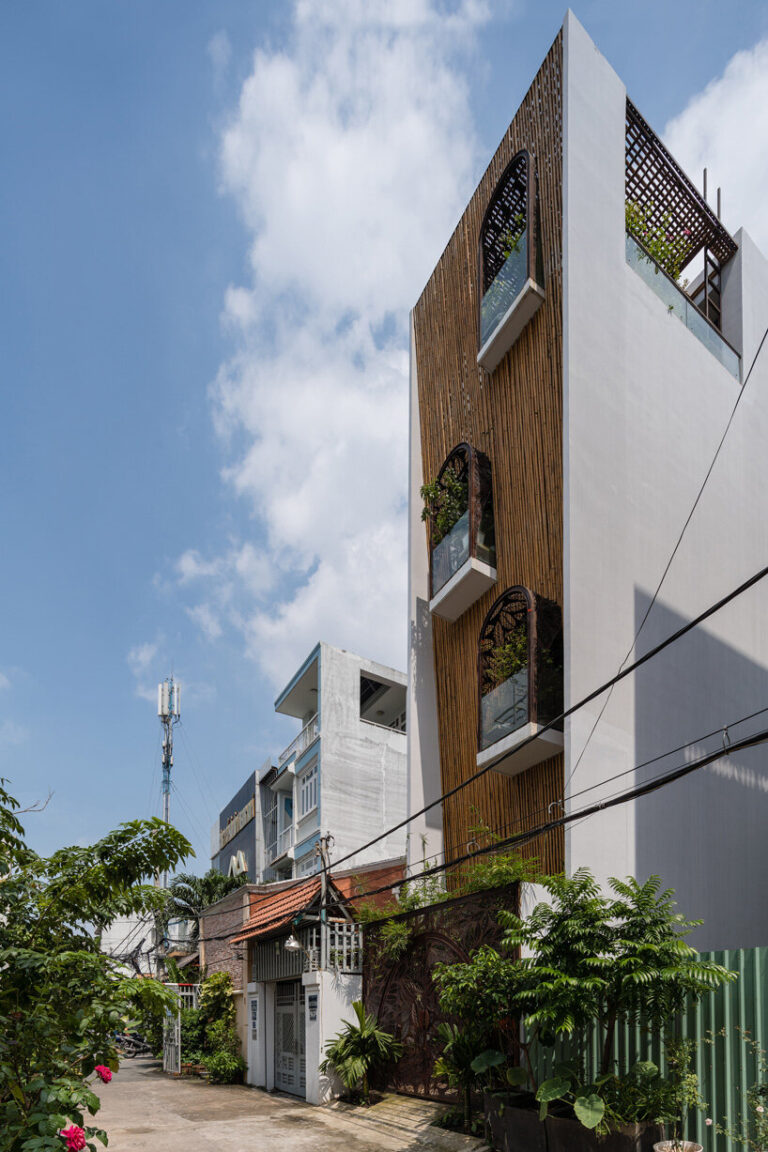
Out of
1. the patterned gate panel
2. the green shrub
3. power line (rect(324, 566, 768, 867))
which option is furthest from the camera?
the green shrub

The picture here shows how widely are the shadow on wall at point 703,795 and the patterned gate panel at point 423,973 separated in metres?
2.43

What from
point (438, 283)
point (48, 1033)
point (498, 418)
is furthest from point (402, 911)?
point (438, 283)

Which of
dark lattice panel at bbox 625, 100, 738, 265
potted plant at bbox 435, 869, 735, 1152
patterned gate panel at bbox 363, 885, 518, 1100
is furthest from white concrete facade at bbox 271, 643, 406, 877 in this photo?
potted plant at bbox 435, 869, 735, 1152

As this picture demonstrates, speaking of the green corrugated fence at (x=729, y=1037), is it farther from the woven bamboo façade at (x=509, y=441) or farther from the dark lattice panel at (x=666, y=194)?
the dark lattice panel at (x=666, y=194)

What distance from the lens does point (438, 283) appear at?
63.0ft

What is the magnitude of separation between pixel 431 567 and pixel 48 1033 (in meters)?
12.2

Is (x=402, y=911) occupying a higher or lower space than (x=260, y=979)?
higher

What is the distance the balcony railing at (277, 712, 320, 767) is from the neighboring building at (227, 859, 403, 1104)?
7754mm

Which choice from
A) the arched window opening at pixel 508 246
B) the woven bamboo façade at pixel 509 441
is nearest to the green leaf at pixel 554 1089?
the woven bamboo façade at pixel 509 441

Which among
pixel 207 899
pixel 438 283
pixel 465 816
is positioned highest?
pixel 438 283

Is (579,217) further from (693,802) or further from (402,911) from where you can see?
(402,911)

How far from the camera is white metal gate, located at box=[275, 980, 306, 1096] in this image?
56.5ft

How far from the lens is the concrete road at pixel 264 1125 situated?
11.1 meters

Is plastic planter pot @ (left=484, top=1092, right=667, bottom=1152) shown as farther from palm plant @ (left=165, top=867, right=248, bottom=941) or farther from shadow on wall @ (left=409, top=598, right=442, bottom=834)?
palm plant @ (left=165, top=867, right=248, bottom=941)
